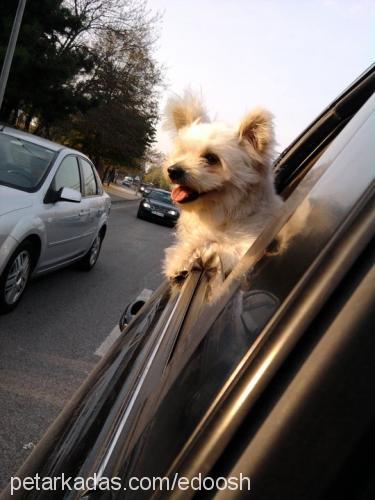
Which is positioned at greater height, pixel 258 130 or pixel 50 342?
pixel 258 130

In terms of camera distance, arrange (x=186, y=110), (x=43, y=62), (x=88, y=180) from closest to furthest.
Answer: (x=186, y=110) < (x=88, y=180) < (x=43, y=62)

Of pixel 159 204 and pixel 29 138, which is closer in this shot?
pixel 29 138

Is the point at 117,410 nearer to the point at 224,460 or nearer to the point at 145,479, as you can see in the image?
the point at 145,479

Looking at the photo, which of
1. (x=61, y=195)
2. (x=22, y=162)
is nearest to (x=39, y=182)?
(x=61, y=195)

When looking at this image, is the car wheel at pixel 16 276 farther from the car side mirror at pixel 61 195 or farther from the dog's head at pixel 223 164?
the dog's head at pixel 223 164

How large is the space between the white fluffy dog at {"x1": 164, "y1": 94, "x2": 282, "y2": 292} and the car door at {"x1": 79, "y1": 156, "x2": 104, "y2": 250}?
3.78 m

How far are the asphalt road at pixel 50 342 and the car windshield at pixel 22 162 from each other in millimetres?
1345

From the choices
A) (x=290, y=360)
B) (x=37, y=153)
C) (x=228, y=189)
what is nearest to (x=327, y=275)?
(x=290, y=360)

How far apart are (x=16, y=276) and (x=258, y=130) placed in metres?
2.96

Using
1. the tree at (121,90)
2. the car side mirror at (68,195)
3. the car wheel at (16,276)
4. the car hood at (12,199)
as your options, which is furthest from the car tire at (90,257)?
the tree at (121,90)

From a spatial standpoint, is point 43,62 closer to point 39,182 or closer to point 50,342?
point 39,182

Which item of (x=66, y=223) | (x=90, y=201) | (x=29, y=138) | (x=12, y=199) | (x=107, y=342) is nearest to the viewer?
(x=12, y=199)

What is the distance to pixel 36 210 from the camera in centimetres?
469

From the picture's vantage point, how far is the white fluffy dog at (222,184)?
2.58 m
